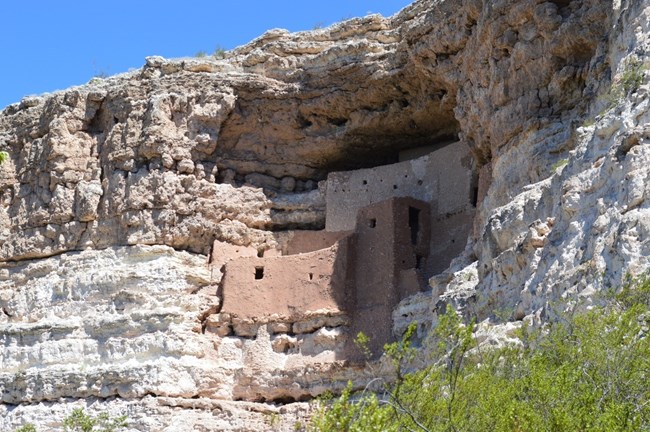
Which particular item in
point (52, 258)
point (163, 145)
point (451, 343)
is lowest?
Result: point (451, 343)

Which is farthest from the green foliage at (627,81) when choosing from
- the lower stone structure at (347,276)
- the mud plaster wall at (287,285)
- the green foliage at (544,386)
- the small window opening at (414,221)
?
the mud plaster wall at (287,285)

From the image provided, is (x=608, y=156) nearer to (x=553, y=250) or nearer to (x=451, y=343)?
(x=553, y=250)

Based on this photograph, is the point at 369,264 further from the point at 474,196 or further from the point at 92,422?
the point at 92,422

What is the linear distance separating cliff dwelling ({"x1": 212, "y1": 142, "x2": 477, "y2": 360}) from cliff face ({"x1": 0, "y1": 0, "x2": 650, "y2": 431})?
255 millimetres

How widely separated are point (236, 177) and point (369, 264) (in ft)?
14.4

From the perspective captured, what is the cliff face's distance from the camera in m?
21.7

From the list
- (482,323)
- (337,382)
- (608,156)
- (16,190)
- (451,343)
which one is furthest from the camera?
(16,190)

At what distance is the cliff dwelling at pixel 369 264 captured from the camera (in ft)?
82.0

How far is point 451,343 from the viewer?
49.3 feet

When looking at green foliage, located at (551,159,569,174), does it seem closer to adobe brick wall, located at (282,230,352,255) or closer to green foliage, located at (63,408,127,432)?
adobe brick wall, located at (282,230,352,255)

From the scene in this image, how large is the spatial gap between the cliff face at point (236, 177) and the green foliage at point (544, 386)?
4.84 meters

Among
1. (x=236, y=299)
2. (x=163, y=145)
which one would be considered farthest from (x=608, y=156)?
(x=163, y=145)

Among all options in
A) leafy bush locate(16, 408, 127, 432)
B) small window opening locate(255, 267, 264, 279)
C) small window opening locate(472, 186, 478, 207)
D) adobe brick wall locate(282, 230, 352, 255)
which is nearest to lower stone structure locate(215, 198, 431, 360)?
small window opening locate(255, 267, 264, 279)

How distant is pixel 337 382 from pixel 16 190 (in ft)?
28.7
